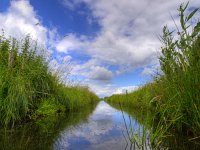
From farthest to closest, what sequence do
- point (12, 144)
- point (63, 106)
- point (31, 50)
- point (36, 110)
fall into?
point (63, 106) < point (31, 50) < point (36, 110) < point (12, 144)

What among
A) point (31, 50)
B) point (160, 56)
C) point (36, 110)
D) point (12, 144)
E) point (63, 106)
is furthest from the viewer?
point (63, 106)

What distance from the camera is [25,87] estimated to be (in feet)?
19.1

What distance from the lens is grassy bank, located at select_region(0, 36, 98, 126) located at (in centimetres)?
494

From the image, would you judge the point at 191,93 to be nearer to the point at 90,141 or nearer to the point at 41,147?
the point at 90,141

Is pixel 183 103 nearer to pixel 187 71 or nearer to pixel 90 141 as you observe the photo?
pixel 187 71

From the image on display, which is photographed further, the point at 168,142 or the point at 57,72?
the point at 57,72

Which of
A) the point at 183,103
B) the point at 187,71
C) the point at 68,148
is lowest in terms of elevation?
the point at 68,148

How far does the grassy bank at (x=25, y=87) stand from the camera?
4.94 meters

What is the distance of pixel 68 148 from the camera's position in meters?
3.22

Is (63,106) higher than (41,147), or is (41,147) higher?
(63,106)

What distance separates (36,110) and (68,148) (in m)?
3.97

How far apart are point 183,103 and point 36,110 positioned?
4.52m

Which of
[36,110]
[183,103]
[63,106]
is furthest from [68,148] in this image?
[63,106]

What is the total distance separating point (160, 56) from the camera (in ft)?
13.4
